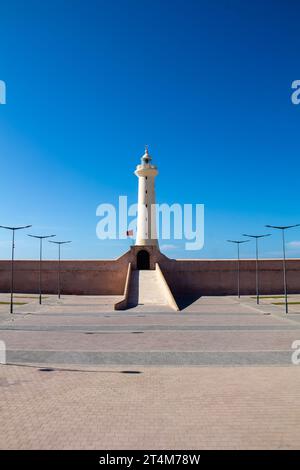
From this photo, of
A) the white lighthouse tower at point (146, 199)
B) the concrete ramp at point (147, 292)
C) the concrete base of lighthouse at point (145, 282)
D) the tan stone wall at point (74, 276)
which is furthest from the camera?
the white lighthouse tower at point (146, 199)

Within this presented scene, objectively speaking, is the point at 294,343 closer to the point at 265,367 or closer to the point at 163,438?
the point at 265,367

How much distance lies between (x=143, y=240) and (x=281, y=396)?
1279 inches

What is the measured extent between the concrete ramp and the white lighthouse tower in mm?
5142

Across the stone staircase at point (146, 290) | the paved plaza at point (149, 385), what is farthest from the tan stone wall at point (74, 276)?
the paved plaza at point (149, 385)

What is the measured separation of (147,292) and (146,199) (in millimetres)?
13279

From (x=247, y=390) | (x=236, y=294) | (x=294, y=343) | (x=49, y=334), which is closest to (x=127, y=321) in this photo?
(x=49, y=334)

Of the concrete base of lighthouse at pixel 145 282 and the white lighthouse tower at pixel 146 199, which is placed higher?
the white lighthouse tower at pixel 146 199

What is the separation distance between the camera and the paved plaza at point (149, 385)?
7367 mm

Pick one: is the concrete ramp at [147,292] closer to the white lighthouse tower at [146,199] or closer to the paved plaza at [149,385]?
the white lighthouse tower at [146,199]

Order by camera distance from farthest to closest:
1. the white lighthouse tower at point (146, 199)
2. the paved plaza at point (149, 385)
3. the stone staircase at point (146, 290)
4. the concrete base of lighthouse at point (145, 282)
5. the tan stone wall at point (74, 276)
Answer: the white lighthouse tower at point (146, 199) < the tan stone wall at point (74, 276) < the stone staircase at point (146, 290) < the concrete base of lighthouse at point (145, 282) < the paved plaza at point (149, 385)

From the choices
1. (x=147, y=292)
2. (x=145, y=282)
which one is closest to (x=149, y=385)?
(x=147, y=292)

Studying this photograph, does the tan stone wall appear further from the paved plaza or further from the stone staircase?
the paved plaza

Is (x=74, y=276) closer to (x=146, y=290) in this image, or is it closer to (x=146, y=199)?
(x=146, y=290)
